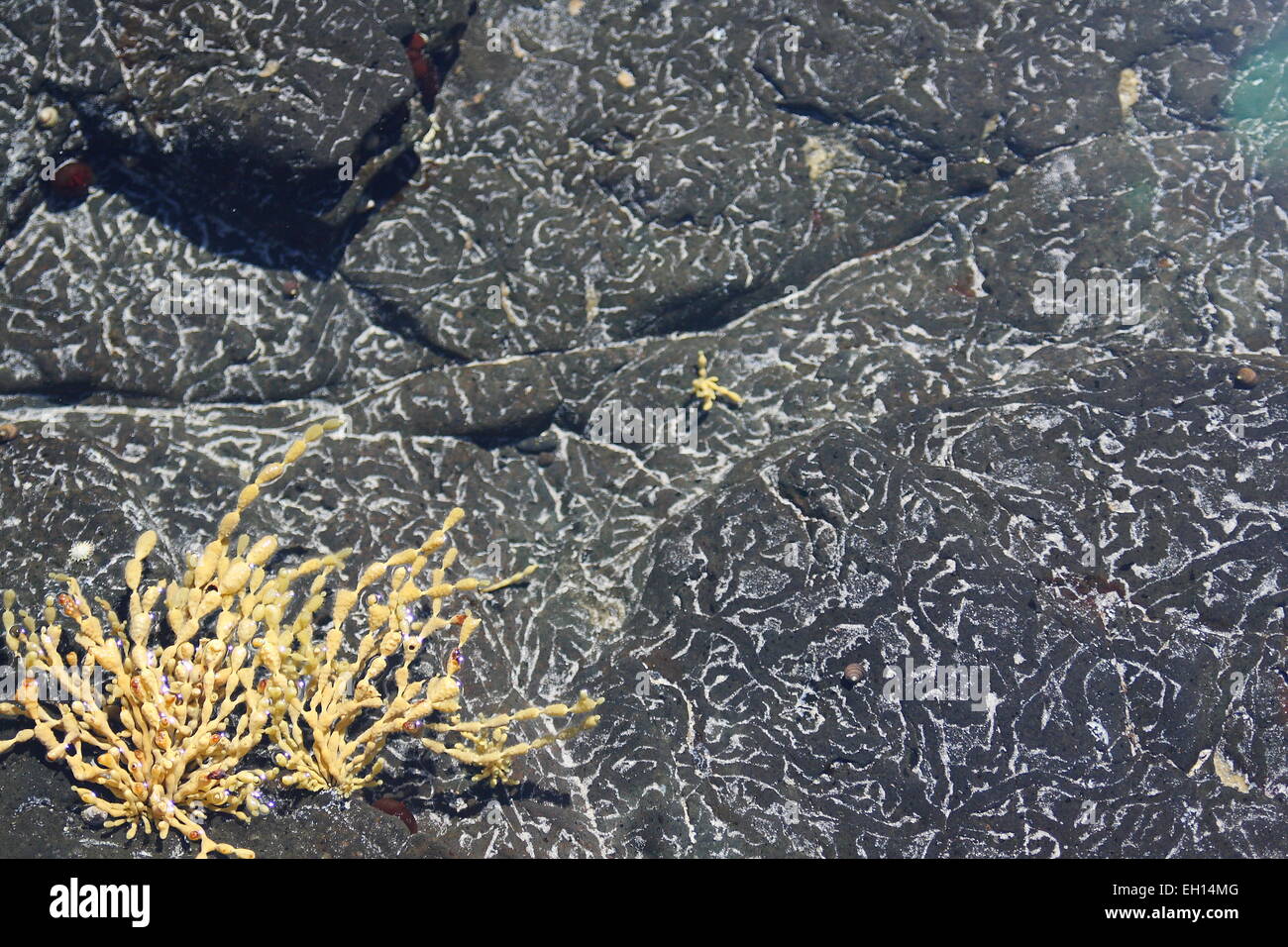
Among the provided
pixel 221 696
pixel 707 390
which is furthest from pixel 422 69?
pixel 221 696

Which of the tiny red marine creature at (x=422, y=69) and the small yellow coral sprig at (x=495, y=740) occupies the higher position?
the tiny red marine creature at (x=422, y=69)

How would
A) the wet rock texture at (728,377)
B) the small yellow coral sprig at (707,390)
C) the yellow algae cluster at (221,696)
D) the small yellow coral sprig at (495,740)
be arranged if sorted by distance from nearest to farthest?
the yellow algae cluster at (221,696) < the small yellow coral sprig at (495,740) < the wet rock texture at (728,377) < the small yellow coral sprig at (707,390)

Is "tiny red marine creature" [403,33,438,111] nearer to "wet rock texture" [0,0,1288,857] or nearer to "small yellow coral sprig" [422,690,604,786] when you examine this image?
"wet rock texture" [0,0,1288,857]

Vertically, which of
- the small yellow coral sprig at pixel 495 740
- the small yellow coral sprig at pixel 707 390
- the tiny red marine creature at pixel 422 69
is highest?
the tiny red marine creature at pixel 422 69

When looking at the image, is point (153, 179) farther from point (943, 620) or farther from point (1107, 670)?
point (1107, 670)

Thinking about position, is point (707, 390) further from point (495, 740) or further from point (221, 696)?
point (221, 696)

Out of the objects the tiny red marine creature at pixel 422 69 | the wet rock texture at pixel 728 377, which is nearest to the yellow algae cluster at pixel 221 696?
the wet rock texture at pixel 728 377

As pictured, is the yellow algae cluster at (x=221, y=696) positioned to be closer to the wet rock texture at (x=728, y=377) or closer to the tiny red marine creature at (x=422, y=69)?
the wet rock texture at (x=728, y=377)
